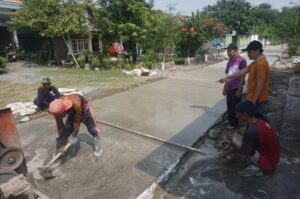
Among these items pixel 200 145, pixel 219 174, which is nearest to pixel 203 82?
pixel 200 145

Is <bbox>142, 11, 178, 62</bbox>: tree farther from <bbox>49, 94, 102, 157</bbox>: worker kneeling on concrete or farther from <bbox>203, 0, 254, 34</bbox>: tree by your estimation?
<bbox>203, 0, 254, 34</bbox>: tree

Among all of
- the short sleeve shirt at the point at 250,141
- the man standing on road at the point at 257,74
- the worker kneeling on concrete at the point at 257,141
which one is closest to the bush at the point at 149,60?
the man standing on road at the point at 257,74

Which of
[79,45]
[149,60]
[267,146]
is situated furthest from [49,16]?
[267,146]

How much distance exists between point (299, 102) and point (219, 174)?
4.54 meters

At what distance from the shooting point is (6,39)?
706 inches

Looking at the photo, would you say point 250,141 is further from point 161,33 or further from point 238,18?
point 238,18

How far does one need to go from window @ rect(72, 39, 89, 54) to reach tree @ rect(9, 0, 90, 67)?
3766mm

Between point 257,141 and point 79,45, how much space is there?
1634 cm

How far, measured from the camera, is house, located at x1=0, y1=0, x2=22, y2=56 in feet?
50.6

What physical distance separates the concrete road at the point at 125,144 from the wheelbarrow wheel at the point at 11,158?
41 cm

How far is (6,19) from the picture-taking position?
1666 cm

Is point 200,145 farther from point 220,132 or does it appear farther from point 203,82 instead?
point 203,82

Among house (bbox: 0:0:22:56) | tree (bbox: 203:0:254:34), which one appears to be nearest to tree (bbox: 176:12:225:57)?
house (bbox: 0:0:22:56)

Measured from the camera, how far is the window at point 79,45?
17.6 m
